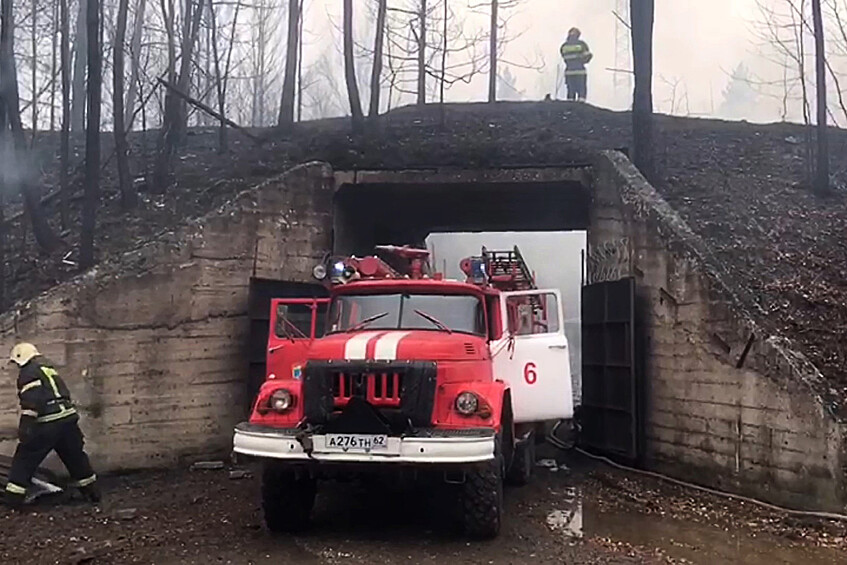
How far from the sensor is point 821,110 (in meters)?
14.5

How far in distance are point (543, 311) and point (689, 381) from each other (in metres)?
1.93

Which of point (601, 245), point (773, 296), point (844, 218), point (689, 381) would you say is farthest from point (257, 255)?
point (844, 218)

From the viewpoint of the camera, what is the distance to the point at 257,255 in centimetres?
1208

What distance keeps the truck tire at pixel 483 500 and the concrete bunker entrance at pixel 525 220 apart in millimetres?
4033

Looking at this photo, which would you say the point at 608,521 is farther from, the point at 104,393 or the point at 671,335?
the point at 104,393

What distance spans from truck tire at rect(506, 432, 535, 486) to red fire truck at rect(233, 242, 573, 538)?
5.9 inches

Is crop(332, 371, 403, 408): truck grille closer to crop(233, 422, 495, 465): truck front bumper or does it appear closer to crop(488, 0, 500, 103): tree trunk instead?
crop(233, 422, 495, 465): truck front bumper

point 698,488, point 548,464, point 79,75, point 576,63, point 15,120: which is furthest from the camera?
point 79,75

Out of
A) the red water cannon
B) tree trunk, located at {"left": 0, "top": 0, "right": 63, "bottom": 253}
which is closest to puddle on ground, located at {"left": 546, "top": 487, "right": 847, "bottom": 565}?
the red water cannon

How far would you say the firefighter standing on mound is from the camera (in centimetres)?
2133

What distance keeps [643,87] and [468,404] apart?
30.5 ft

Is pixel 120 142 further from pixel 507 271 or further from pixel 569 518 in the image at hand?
pixel 569 518

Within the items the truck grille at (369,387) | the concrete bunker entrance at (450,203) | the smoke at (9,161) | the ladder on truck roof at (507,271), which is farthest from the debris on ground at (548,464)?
the smoke at (9,161)

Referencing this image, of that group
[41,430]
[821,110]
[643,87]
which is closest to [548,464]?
[41,430]
